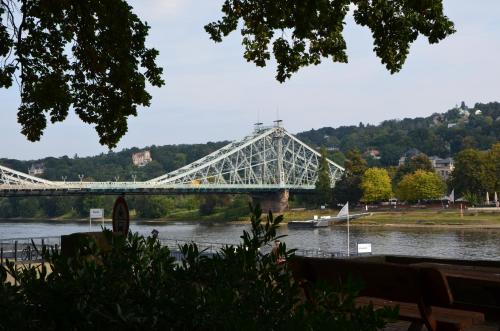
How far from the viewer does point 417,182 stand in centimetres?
6331

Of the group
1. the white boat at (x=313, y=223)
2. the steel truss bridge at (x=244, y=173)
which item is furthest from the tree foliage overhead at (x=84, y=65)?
the white boat at (x=313, y=223)

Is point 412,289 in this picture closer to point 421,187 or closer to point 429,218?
point 429,218

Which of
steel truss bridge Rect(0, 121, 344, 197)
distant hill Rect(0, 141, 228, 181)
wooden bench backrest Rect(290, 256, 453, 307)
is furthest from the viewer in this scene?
distant hill Rect(0, 141, 228, 181)

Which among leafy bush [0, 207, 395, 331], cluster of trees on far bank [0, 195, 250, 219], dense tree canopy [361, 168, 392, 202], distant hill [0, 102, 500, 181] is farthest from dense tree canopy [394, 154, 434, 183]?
leafy bush [0, 207, 395, 331]

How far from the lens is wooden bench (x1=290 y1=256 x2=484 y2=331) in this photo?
319 centimetres

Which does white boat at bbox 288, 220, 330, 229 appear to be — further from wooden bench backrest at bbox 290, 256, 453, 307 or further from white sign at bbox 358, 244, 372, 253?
wooden bench backrest at bbox 290, 256, 453, 307

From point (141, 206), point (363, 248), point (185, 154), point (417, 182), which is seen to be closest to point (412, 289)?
point (363, 248)

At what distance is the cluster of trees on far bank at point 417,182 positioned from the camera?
197ft

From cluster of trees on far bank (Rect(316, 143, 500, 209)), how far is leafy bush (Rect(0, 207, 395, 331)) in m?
60.3

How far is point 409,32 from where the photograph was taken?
5.80 m

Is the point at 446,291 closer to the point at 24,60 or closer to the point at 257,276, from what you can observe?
the point at 257,276

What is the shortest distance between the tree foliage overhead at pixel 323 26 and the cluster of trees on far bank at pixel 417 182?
55.8 m

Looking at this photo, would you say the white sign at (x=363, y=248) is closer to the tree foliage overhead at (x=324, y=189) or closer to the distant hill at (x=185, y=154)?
the tree foliage overhead at (x=324, y=189)

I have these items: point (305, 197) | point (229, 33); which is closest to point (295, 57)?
point (229, 33)
